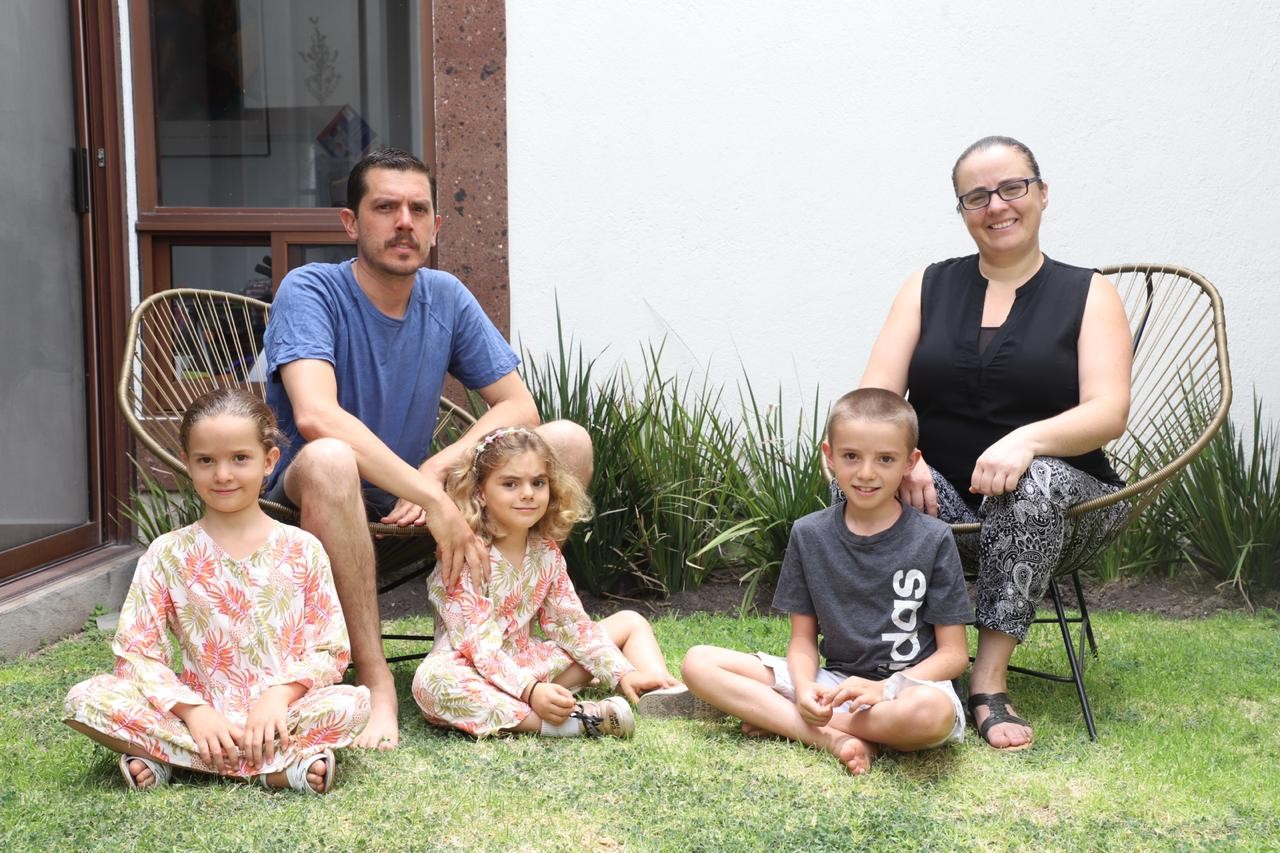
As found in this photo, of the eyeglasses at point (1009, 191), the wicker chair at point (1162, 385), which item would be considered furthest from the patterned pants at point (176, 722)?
the wicker chair at point (1162, 385)

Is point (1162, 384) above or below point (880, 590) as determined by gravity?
above

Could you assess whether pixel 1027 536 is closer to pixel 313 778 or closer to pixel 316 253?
pixel 313 778

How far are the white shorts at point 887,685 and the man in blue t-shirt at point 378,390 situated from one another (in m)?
0.66

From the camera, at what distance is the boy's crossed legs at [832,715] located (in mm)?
2357

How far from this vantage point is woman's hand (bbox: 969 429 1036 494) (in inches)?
102

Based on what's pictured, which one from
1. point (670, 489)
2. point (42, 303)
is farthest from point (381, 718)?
point (42, 303)

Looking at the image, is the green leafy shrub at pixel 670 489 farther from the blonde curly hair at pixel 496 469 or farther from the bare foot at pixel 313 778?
the bare foot at pixel 313 778

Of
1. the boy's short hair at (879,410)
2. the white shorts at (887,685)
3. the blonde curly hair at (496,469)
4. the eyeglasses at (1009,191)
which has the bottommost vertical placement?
the white shorts at (887,685)

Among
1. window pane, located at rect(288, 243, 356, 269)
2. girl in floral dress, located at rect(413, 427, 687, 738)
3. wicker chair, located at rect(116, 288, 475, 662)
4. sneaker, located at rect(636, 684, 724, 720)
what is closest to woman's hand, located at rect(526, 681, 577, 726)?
girl in floral dress, located at rect(413, 427, 687, 738)

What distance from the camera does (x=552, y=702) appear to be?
102 inches

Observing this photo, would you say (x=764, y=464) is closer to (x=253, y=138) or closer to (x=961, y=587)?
(x=961, y=587)

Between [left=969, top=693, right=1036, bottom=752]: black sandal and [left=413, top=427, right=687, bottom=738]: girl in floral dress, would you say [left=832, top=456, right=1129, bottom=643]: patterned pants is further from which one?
[left=413, top=427, right=687, bottom=738]: girl in floral dress

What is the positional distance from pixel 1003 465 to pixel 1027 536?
0.17 meters

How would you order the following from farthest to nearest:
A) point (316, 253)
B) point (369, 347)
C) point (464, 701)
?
point (316, 253)
point (369, 347)
point (464, 701)
